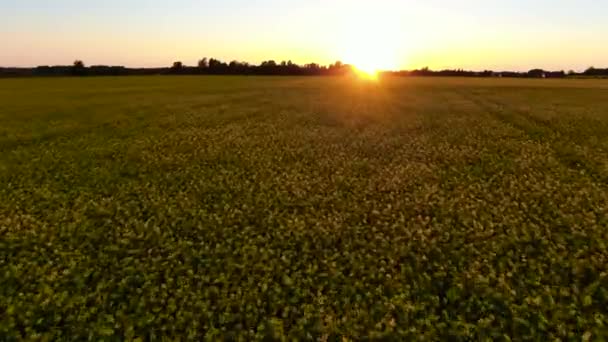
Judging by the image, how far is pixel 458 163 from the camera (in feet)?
70.7

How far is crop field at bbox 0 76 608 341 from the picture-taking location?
906 centimetres

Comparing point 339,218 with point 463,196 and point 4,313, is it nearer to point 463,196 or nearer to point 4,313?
point 463,196

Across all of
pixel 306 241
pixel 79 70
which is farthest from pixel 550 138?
pixel 79 70

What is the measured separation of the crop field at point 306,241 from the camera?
9.06 meters

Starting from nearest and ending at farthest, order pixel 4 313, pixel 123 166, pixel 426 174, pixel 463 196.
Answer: pixel 4 313
pixel 463 196
pixel 426 174
pixel 123 166

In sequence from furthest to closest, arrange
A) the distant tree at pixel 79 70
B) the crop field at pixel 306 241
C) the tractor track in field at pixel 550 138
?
the distant tree at pixel 79 70, the tractor track in field at pixel 550 138, the crop field at pixel 306 241

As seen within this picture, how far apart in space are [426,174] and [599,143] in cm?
1378

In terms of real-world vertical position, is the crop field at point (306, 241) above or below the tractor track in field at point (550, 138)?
below

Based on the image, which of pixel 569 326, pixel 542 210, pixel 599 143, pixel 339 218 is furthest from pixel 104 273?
pixel 599 143

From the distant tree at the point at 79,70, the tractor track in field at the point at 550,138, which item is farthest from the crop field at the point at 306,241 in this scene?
the distant tree at the point at 79,70

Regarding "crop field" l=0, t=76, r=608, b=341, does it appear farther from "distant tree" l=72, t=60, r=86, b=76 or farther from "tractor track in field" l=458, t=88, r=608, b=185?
"distant tree" l=72, t=60, r=86, b=76

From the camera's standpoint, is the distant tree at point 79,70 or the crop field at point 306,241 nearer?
the crop field at point 306,241

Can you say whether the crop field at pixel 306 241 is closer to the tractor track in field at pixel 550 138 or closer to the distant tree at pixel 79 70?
the tractor track in field at pixel 550 138

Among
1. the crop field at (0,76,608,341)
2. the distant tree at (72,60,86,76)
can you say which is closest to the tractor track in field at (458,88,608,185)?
the crop field at (0,76,608,341)
